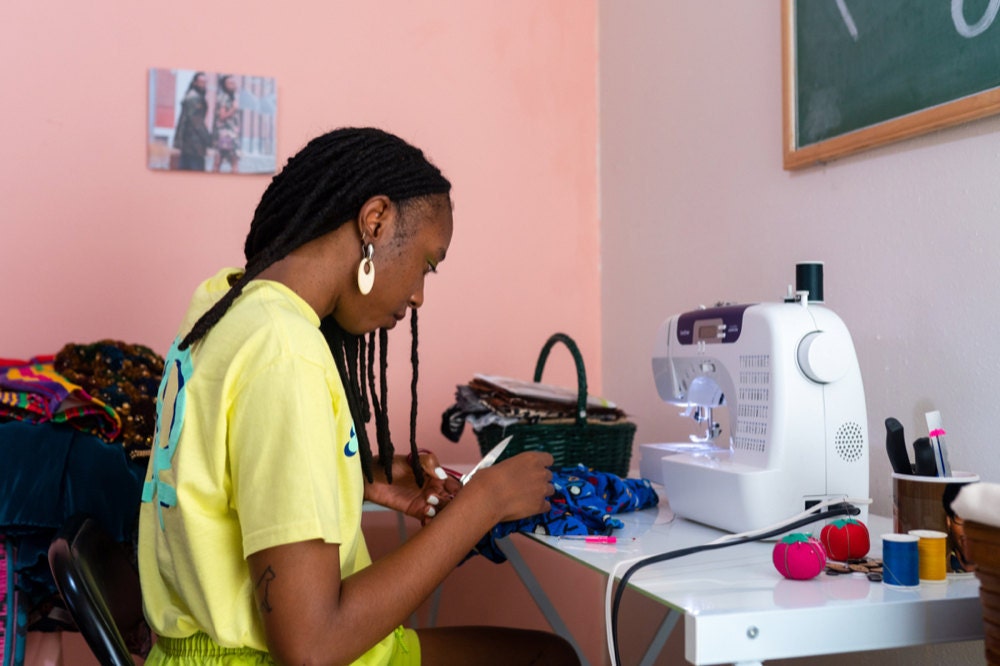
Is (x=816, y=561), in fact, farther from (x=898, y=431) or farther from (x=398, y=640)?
(x=398, y=640)

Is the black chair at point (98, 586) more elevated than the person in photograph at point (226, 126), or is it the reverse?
the person in photograph at point (226, 126)

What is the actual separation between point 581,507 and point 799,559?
1.20 ft

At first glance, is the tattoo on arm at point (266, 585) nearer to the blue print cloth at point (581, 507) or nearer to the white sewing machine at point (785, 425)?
the blue print cloth at point (581, 507)

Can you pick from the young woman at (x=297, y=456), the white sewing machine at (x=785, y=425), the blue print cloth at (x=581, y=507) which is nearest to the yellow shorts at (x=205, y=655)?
the young woman at (x=297, y=456)

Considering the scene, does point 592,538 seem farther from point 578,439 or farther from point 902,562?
point 578,439

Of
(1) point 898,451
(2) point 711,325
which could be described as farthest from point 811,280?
(1) point 898,451

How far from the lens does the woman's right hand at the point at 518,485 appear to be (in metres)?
1.25

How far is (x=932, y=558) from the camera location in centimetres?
107

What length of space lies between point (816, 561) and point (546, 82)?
182 centimetres

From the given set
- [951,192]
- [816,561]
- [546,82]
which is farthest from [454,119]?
[816,561]

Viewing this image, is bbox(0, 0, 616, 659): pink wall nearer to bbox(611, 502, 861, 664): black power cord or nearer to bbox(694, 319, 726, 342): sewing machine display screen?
bbox(694, 319, 726, 342): sewing machine display screen

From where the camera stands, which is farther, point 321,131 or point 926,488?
point 321,131

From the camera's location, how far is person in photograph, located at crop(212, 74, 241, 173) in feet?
7.58

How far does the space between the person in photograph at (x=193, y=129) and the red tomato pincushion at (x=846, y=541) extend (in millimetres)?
1690
